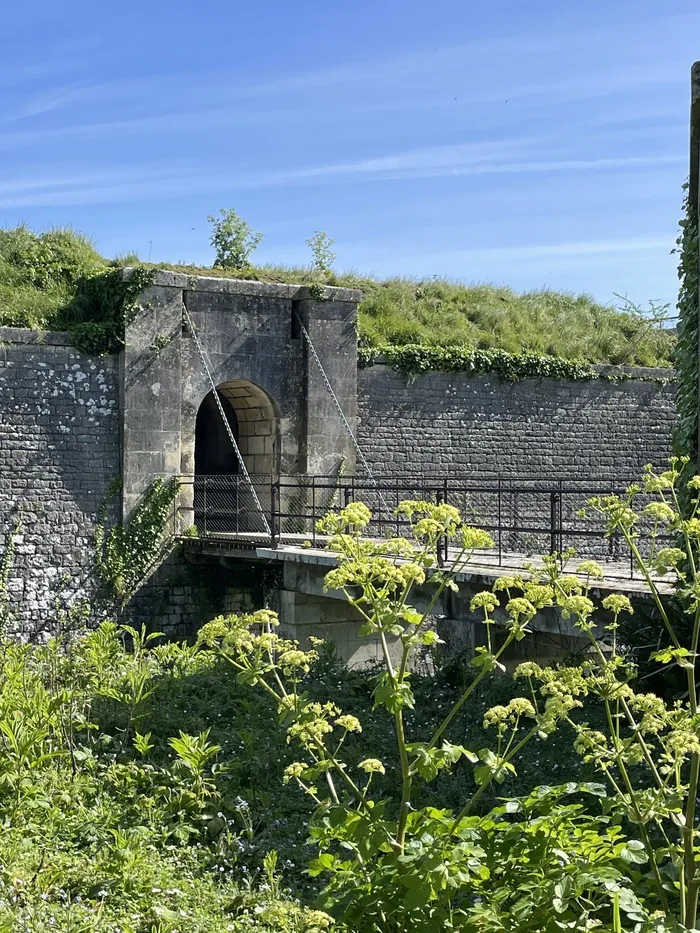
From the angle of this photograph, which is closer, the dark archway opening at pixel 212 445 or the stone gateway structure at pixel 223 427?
the stone gateway structure at pixel 223 427

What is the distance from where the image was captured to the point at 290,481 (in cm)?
1705

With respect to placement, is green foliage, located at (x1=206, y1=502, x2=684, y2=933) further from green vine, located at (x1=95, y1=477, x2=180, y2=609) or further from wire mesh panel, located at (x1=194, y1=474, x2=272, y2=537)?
wire mesh panel, located at (x1=194, y1=474, x2=272, y2=537)

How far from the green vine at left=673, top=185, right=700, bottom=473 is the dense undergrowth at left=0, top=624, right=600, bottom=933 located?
8.82ft

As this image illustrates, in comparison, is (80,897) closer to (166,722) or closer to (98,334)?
(166,722)

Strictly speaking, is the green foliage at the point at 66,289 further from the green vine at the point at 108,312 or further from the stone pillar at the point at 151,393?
the stone pillar at the point at 151,393

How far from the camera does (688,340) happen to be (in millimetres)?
8602

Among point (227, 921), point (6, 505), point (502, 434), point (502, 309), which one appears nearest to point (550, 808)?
point (227, 921)

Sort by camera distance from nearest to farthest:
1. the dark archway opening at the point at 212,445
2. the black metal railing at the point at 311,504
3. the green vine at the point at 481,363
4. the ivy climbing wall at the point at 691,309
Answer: the ivy climbing wall at the point at 691,309 < the black metal railing at the point at 311,504 < the green vine at the point at 481,363 < the dark archway opening at the point at 212,445

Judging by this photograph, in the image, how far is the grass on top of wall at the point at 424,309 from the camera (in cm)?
1616

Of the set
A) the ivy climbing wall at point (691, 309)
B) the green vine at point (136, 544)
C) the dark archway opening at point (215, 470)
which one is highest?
the ivy climbing wall at point (691, 309)

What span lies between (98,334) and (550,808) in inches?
495

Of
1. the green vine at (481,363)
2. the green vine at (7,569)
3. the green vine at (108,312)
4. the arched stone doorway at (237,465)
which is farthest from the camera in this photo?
the green vine at (481,363)

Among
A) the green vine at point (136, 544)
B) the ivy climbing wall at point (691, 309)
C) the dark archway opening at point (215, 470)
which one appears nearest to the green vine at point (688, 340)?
the ivy climbing wall at point (691, 309)

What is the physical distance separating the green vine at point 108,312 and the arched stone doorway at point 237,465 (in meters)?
2.09
